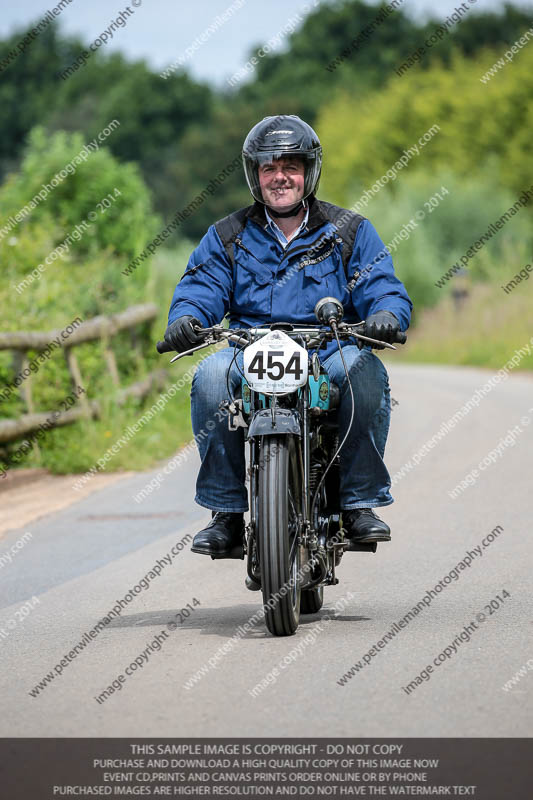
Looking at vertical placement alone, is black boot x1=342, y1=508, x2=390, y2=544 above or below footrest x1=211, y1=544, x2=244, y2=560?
above

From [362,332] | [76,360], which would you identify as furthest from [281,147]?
[76,360]

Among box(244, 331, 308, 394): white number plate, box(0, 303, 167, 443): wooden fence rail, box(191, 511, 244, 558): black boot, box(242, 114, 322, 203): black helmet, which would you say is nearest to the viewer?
box(244, 331, 308, 394): white number plate

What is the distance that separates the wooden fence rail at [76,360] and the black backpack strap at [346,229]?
564cm

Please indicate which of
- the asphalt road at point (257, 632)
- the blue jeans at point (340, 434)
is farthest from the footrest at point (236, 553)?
the asphalt road at point (257, 632)

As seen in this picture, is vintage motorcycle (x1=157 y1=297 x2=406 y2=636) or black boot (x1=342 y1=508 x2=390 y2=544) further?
black boot (x1=342 y1=508 x2=390 y2=544)

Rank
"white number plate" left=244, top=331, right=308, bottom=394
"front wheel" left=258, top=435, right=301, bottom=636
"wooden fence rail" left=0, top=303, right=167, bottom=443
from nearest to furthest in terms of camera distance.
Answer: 1. "front wheel" left=258, top=435, right=301, bottom=636
2. "white number plate" left=244, top=331, right=308, bottom=394
3. "wooden fence rail" left=0, top=303, right=167, bottom=443

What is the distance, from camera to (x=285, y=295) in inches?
235

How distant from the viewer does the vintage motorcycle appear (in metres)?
5.31

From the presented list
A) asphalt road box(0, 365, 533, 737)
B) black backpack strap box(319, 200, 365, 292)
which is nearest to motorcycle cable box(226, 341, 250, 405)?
black backpack strap box(319, 200, 365, 292)

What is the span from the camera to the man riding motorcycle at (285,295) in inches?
232

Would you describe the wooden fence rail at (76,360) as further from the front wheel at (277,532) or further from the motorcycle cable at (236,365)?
the front wheel at (277,532)

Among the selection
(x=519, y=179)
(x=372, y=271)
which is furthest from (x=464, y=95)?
(x=372, y=271)

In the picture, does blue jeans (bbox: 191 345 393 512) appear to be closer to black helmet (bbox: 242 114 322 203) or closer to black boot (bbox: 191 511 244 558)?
black boot (bbox: 191 511 244 558)
